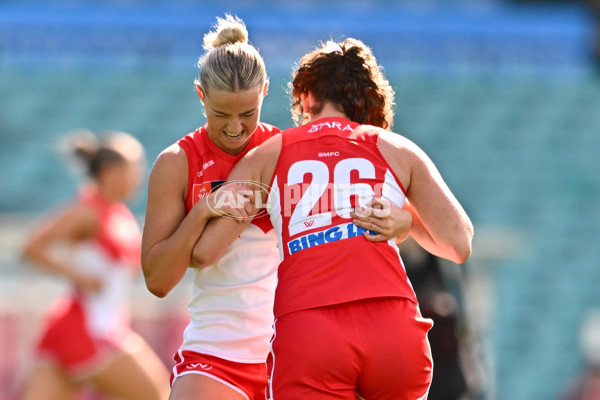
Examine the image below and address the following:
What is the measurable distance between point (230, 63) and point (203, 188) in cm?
47

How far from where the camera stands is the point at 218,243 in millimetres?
3215

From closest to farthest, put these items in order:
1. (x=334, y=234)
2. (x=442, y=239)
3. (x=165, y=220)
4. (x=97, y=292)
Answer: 1. (x=334, y=234)
2. (x=442, y=239)
3. (x=165, y=220)
4. (x=97, y=292)

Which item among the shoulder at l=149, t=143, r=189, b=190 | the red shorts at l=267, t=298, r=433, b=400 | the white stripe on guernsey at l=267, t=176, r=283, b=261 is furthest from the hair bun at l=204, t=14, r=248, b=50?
the red shorts at l=267, t=298, r=433, b=400

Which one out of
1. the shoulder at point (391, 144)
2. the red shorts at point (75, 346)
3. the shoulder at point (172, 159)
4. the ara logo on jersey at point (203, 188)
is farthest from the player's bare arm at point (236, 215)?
the red shorts at point (75, 346)

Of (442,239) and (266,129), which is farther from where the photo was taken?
(266,129)

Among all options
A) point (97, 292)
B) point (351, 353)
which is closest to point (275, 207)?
point (351, 353)

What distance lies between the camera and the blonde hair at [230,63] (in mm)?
3174

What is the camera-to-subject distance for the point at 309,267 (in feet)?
9.80

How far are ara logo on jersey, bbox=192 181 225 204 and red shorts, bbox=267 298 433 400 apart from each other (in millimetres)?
601

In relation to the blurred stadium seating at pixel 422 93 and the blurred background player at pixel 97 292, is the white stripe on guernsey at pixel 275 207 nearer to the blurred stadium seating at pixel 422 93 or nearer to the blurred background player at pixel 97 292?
the blurred background player at pixel 97 292

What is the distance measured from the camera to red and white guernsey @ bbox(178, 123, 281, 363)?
344cm

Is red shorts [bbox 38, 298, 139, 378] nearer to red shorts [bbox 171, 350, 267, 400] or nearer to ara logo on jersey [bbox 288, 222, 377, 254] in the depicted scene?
red shorts [bbox 171, 350, 267, 400]

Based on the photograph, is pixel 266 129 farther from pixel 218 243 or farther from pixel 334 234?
pixel 334 234

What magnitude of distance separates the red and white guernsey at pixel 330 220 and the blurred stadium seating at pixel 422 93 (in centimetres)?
951
